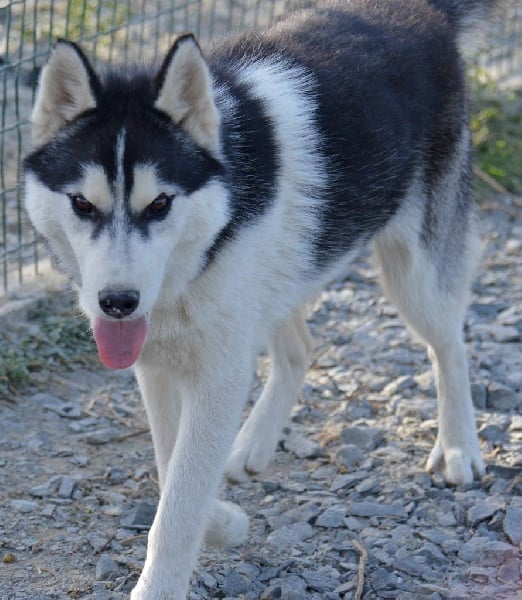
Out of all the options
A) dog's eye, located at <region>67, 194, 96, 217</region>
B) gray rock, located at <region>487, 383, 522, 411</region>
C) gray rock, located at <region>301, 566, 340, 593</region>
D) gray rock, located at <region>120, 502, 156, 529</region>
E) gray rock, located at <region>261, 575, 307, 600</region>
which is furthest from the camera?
gray rock, located at <region>487, 383, 522, 411</region>

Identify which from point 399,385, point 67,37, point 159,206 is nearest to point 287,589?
point 159,206

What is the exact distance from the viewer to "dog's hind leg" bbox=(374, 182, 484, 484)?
4773mm

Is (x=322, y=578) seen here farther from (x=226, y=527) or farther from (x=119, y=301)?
(x=119, y=301)

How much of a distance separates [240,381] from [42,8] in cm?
591

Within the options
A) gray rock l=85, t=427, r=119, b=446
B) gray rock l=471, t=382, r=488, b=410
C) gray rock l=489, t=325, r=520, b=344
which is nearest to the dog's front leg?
gray rock l=85, t=427, r=119, b=446

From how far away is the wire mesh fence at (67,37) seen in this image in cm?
590

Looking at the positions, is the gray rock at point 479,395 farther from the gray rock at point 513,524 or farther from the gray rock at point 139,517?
the gray rock at point 139,517

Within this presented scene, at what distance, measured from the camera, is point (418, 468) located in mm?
4879

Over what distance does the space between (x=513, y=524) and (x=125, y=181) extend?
2086mm

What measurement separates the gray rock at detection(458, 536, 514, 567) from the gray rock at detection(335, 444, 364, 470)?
789mm

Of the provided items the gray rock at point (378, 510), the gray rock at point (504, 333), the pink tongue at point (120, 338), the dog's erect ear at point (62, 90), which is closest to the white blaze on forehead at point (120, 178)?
the dog's erect ear at point (62, 90)

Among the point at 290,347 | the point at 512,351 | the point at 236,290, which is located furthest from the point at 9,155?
the point at 236,290

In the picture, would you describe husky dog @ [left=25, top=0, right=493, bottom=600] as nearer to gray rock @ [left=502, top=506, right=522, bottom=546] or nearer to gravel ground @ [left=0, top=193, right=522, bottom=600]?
gravel ground @ [left=0, top=193, right=522, bottom=600]

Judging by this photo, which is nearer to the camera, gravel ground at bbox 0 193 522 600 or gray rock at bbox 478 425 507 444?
gravel ground at bbox 0 193 522 600
